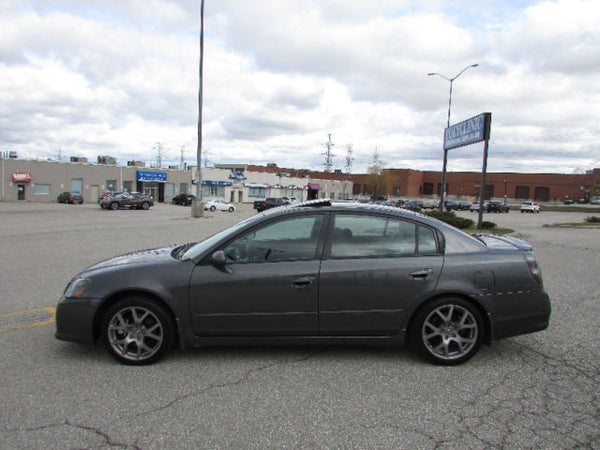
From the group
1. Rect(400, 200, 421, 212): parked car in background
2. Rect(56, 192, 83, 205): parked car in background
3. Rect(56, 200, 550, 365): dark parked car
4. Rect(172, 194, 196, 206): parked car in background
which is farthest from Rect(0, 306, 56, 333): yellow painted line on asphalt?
Rect(172, 194, 196, 206): parked car in background

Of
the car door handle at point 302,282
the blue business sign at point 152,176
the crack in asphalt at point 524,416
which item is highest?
the blue business sign at point 152,176

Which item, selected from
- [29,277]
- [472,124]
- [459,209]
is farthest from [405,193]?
[29,277]

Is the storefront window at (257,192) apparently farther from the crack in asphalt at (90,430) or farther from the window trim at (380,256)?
the crack in asphalt at (90,430)

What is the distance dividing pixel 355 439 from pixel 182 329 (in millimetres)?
1810

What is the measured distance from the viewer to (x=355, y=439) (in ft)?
9.02

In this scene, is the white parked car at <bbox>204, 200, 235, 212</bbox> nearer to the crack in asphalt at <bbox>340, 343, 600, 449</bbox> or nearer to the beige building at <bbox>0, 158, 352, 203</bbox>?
the beige building at <bbox>0, 158, 352, 203</bbox>

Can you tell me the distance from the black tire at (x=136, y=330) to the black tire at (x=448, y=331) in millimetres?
2245

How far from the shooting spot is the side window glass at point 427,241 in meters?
4.01

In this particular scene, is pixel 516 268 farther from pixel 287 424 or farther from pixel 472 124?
pixel 472 124

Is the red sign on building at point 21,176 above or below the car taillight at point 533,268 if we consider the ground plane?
above

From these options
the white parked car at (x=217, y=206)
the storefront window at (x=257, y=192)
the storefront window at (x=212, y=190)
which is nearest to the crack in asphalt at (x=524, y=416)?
the white parked car at (x=217, y=206)

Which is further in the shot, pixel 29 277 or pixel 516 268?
pixel 29 277

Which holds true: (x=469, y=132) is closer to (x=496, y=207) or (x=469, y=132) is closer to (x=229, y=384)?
(x=229, y=384)

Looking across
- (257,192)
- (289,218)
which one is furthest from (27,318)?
(257,192)
